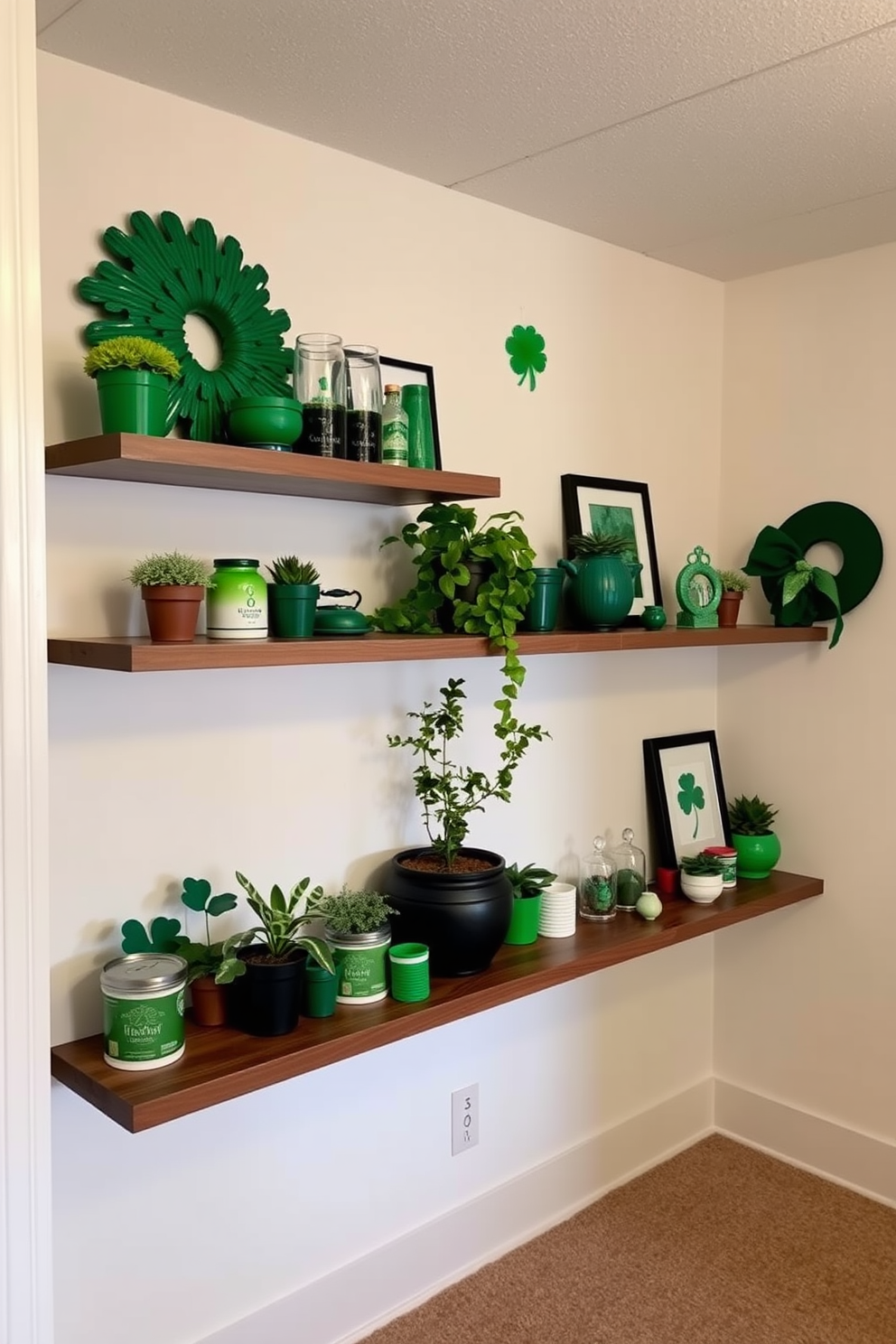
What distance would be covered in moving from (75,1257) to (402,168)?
185cm

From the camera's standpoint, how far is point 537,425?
7.41 feet

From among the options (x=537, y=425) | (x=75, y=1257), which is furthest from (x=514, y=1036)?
(x=537, y=425)

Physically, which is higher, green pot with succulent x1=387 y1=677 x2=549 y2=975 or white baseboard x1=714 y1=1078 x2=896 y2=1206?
green pot with succulent x1=387 y1=677 x2=549 y2=975

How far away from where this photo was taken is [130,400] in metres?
1.45

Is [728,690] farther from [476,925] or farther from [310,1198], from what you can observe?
[310,1198]

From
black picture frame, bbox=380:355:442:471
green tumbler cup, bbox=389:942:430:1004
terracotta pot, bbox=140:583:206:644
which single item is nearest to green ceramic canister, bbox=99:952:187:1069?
green tumbler cup, bbox=389:942:430:1004

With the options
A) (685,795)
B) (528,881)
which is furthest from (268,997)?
(685,795)

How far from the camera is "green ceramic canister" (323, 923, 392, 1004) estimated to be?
5.79 feet

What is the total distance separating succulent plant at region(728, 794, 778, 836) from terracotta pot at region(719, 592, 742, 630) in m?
0.45

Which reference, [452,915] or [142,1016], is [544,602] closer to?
[452,915]

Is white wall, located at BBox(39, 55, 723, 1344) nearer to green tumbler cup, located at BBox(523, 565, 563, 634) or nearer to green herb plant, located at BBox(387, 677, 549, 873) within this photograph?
green herb plant, located at BBox(387, 677, 549, 873)

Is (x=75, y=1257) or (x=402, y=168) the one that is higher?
(x=402, y=168)

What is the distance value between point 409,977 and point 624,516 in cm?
116

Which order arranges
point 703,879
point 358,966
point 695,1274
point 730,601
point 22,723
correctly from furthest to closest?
point 730,601 < point 703,879 < point 695,1274 < point 358,966 < point 22,723
